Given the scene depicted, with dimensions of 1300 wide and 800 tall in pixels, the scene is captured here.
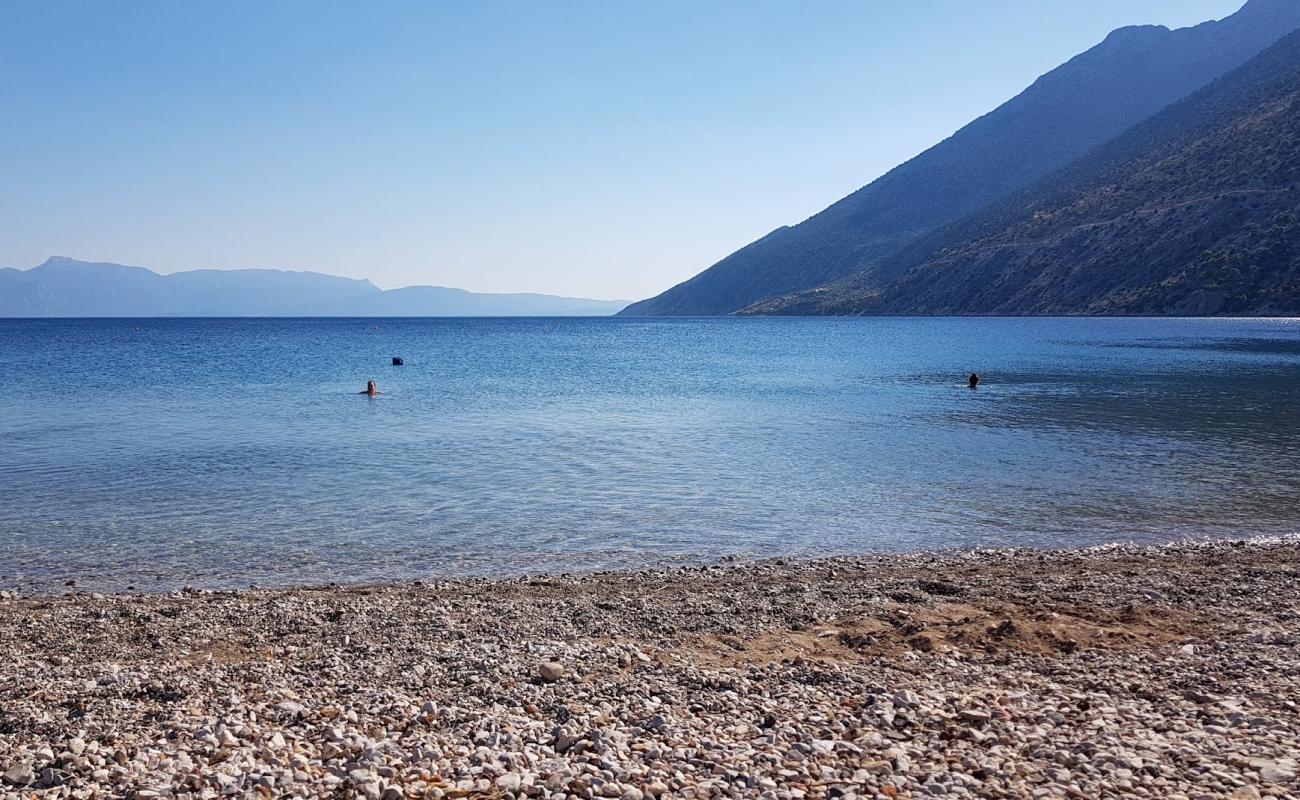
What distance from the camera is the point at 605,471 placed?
73.2 ft

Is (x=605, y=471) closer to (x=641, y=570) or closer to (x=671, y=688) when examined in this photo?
(x=641, y=570)

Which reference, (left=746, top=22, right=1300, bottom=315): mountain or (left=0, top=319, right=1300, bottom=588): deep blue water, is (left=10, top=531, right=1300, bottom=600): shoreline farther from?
(left=746, top=22, right=1300, bottom=315): mountain

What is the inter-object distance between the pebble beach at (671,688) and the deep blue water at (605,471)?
2897mm

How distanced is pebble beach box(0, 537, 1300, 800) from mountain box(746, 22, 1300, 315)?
117 meters

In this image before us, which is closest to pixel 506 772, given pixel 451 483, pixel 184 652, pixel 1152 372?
pixel 184 652

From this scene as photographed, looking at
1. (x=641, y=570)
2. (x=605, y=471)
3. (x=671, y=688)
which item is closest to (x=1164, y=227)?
(x=605, y=471)

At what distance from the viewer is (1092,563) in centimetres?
1366

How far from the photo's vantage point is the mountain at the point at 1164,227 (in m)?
110

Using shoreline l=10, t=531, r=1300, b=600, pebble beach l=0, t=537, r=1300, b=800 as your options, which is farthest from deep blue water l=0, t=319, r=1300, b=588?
pebble beach l=0, t=537, r=1300, b=800

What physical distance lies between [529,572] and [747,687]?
654 centimetres

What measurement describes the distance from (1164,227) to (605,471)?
123m


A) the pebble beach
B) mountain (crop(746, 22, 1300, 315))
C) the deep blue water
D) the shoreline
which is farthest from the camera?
mountain (crop(746, 22, 1300, 315))

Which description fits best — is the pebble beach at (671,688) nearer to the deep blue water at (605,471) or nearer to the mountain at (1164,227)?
the deep blue water at (605,471)

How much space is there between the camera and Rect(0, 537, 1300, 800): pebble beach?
6.16 meters
